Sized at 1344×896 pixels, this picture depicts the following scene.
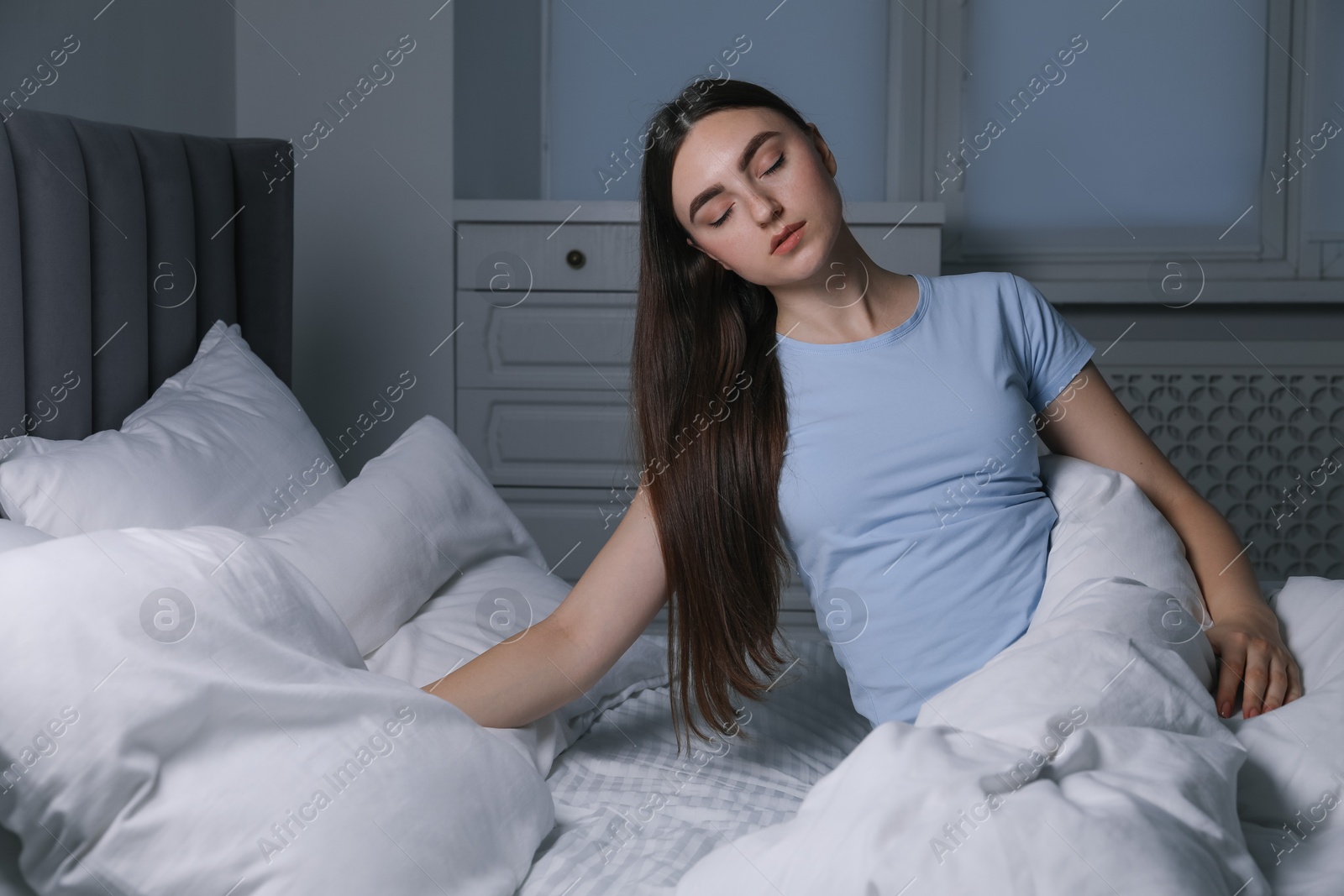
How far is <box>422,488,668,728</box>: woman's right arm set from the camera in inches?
36.3

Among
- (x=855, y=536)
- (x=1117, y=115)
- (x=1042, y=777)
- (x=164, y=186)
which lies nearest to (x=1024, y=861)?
(x=1042, y=777)

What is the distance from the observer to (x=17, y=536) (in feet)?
2.71

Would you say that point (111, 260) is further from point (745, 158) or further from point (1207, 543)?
point (1207, 543)

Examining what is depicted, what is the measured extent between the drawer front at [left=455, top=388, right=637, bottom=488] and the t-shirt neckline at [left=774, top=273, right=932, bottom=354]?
1.20m

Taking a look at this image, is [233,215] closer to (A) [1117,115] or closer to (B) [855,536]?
(B) [855,536]

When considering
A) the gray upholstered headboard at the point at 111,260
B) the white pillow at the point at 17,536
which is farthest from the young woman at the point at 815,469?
the gray upholstered headboard at the point at 111,260

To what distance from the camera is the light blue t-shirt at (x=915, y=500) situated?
0.99 m

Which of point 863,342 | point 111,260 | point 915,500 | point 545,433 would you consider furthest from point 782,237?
point 545,433

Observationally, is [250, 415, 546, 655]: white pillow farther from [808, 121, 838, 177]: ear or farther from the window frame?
the window frame

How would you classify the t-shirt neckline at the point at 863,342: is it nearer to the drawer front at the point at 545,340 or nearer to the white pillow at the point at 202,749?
the white pillow at the point at 202,749

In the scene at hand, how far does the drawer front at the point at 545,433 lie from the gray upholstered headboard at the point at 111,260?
750 mm

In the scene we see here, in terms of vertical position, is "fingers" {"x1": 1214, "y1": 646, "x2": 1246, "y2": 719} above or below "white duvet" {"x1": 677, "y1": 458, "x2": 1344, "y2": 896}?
below

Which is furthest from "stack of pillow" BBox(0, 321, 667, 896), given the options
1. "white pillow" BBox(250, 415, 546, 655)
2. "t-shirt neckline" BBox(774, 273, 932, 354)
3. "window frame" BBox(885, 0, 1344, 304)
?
"window frame" BBox(885, 0, 1344, 304)

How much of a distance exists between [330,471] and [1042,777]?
3.09 feet
